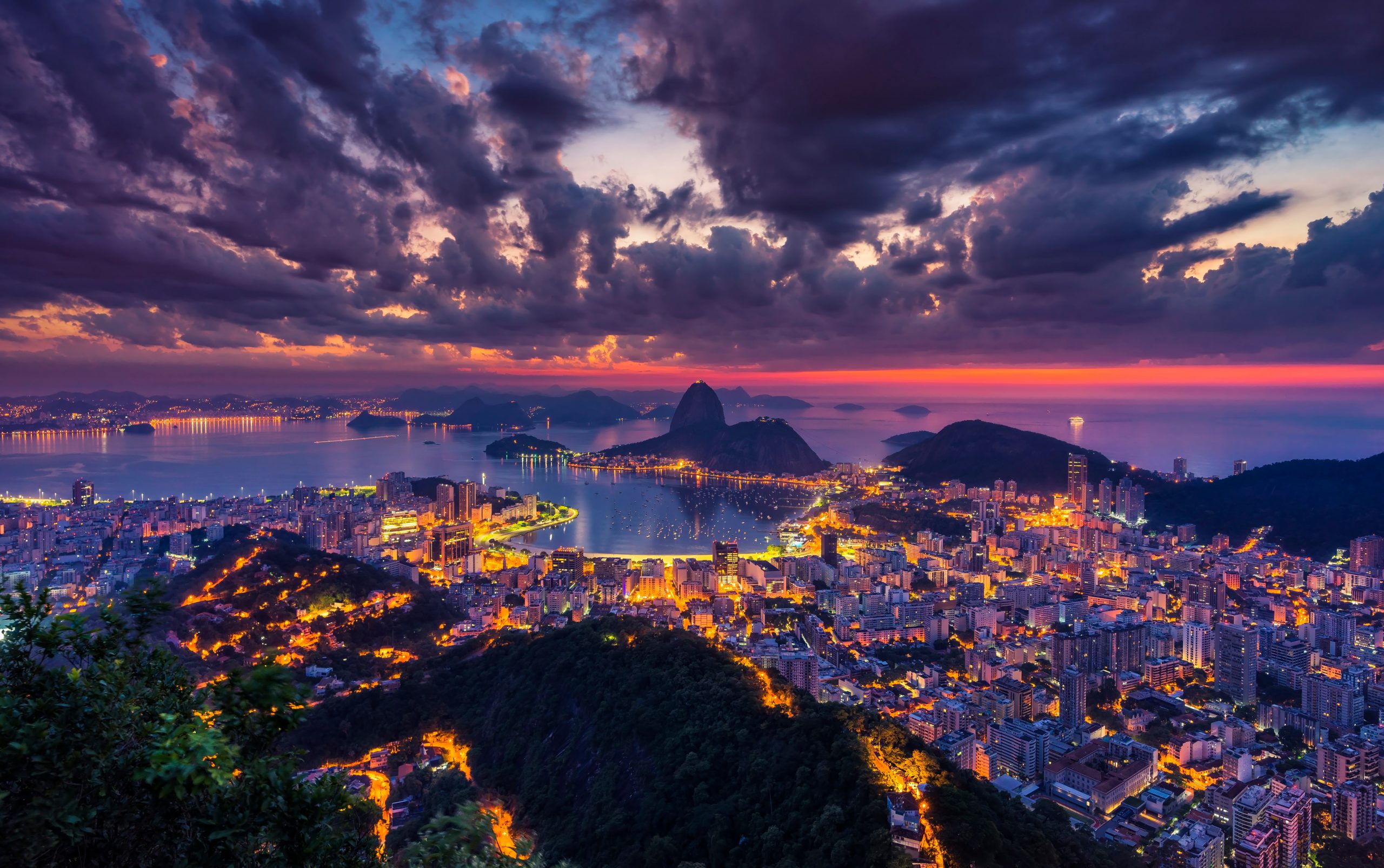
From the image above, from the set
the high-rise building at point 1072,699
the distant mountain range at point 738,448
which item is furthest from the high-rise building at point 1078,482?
the high-rise building at point 1072,699

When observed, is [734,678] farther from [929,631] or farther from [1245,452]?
[1245,452]

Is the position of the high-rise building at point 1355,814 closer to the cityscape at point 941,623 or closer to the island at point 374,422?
the cityscape at point 941,623

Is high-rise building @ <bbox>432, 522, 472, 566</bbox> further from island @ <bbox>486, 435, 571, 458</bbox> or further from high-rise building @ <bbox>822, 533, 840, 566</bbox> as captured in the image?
island @ <bbox>486, 435, 571, 458</bbox>

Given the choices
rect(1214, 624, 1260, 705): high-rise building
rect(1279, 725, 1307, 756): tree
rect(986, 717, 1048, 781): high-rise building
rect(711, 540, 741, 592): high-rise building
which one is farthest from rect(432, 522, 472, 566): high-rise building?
rect(1279, 725, 1307, 756): tree

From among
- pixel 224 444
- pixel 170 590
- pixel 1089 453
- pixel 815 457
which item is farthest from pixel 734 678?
pixel 224 444

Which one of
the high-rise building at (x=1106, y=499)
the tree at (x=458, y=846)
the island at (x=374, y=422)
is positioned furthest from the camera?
the island at (x=374, y=422)

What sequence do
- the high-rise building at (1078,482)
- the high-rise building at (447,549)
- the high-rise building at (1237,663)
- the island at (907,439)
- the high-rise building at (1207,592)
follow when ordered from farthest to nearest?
the island at (907,439)
the high-rise building at (1078,482)
the high-rise building at (447,549)
the high-rise building at (1207,592)
the high-rise building at (1237,663)
